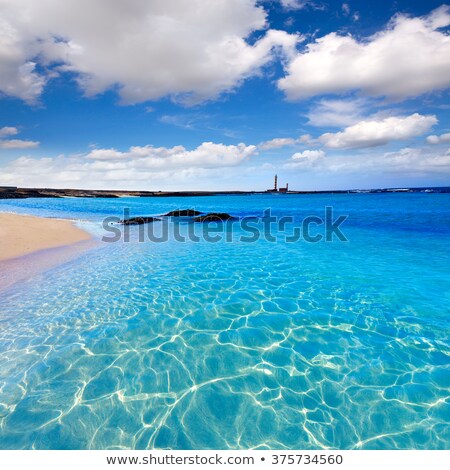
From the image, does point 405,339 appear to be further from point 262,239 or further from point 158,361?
point 262,239

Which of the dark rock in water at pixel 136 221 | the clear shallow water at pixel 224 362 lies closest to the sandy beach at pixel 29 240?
the clear shallow water at pixel 224 362

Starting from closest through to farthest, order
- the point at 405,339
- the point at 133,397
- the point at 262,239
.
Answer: the point at 133,397 → the point at 405,339 → the point at 262,239

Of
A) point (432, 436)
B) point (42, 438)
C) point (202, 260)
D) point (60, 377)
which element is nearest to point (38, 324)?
point (60, 377)

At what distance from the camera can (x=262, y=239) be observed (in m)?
22.2

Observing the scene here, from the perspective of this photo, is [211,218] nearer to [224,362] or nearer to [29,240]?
[29,240]

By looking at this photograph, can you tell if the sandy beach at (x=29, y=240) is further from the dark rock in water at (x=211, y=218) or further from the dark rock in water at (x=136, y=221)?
the dark rock in water at (x=211, y=218)

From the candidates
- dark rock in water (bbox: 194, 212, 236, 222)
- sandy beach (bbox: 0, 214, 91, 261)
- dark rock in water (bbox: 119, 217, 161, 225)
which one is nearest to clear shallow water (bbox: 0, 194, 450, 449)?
sandy beach (bbox: 0, 214, 91, 261)

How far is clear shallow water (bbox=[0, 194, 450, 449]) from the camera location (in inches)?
185

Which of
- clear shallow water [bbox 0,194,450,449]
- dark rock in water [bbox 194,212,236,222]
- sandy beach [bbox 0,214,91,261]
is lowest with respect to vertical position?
clear shallow water [bbox 0,194,450,449]

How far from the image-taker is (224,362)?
6.38 metres

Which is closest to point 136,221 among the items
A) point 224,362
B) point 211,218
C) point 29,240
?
point 211,218

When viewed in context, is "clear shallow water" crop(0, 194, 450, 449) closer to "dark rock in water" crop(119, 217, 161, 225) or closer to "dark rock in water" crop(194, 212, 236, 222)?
"dark rock in water" crop(119, 217, 161, 225)

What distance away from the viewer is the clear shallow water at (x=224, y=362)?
4695 millimetres

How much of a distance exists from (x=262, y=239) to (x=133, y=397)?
706 inches
